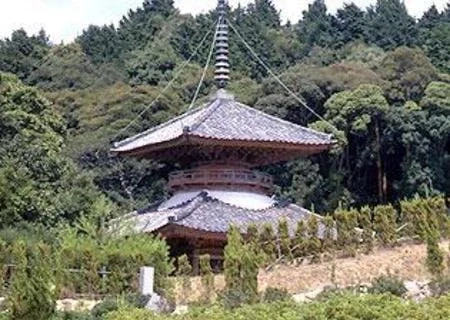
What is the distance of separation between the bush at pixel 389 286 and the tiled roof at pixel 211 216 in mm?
5276

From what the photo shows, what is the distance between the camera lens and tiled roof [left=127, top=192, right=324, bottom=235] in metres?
23.8

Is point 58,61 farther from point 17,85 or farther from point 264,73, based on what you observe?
point 17,85

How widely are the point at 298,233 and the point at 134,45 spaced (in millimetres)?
49009

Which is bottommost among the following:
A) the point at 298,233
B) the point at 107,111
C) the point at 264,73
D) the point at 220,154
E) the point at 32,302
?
the point at 32,302

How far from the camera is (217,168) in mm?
26594

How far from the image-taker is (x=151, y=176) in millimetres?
48125

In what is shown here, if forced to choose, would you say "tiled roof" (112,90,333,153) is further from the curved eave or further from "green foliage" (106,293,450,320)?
"green foliage" (106,293,450,320)

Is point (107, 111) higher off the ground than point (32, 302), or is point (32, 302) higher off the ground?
point (107, 111)

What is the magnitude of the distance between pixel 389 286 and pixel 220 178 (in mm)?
8830

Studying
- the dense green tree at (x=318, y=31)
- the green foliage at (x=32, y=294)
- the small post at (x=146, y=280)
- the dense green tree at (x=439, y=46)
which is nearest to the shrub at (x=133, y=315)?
the green foliage at (x=32, y=294)

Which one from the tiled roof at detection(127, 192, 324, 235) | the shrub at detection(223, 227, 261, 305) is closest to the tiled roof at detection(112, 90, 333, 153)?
the tiled roof at detection(127, 192, 324, 235)

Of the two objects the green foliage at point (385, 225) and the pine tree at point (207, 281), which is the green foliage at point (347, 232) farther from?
the pine tree at point (207, 281)

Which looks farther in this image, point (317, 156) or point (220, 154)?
point (317, 156)

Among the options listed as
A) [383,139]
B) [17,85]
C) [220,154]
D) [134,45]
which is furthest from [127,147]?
[134,45]
